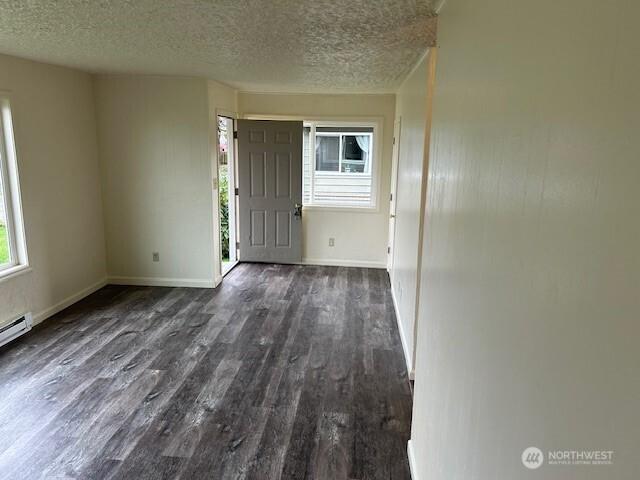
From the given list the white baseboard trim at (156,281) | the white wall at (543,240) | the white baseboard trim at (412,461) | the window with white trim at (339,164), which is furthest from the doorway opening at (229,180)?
the white wall at (543,240)

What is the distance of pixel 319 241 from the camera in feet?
21.5

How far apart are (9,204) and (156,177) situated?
63.0 inches

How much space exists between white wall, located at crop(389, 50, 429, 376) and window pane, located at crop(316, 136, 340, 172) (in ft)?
5.16

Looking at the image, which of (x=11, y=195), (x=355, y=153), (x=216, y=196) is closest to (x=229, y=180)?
(x=216, y=196)

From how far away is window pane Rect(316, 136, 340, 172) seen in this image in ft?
20.7

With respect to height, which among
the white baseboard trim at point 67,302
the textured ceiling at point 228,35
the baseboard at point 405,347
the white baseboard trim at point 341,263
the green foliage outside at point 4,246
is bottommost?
the baseboard at point 405,347

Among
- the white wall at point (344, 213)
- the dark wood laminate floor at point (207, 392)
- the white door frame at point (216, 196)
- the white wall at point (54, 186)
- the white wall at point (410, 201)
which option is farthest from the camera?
the white wall at point (344, 213)

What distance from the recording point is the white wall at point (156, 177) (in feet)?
16.5

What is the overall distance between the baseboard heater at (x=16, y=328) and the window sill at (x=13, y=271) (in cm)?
39

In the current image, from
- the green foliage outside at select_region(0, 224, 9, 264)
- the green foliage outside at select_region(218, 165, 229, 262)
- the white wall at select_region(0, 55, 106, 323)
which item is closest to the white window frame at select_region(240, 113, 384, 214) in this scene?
the green foliage outside at select_region(218, 165, 229, 262)

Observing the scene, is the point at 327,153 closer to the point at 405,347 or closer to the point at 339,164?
the point at 339,164

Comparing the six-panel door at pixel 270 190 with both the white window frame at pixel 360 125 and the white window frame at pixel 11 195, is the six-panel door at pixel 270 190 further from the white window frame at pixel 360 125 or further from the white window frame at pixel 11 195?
the white window frame at pixel 11 195

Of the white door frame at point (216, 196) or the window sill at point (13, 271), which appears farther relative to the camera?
the white door frame at point (216, 196)

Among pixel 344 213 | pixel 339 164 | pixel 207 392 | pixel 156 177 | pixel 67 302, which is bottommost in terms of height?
pixel 207 392
